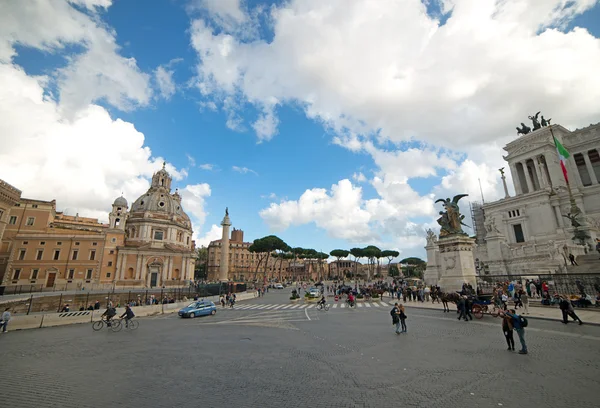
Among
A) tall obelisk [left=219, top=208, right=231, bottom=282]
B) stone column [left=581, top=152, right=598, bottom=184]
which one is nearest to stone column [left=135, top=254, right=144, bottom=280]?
tall obelisk [left=219, top=208, right=231, bottom=282]

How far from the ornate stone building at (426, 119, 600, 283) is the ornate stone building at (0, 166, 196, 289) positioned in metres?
54.3

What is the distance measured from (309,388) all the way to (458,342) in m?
6.91

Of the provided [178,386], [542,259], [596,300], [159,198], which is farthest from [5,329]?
[159,198]

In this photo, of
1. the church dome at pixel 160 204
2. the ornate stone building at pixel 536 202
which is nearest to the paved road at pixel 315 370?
the ornate stone building at pixel 536 202

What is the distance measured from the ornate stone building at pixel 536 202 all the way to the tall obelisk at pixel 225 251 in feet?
104

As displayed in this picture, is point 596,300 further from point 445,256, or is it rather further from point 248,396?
point 248,396

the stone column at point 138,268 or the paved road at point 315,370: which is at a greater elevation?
the stone column at point 138,268

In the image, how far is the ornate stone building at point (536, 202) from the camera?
33.7 meters

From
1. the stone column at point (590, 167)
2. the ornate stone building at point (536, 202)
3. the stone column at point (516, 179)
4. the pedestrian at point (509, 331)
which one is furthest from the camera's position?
the stone column at point (516, 179)

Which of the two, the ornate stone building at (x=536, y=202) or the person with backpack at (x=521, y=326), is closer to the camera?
the person with backpack at (x=521, y=326)

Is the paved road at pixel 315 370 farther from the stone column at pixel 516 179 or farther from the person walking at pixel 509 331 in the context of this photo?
the stone column at pixel 516 179

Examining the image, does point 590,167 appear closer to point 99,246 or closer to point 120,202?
point 99,246

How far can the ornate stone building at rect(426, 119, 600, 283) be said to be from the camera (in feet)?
111

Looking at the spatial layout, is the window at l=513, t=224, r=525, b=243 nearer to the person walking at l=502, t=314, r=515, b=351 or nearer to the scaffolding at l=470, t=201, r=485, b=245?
the scaffolding at l=470, t=201, r=485, b=245
